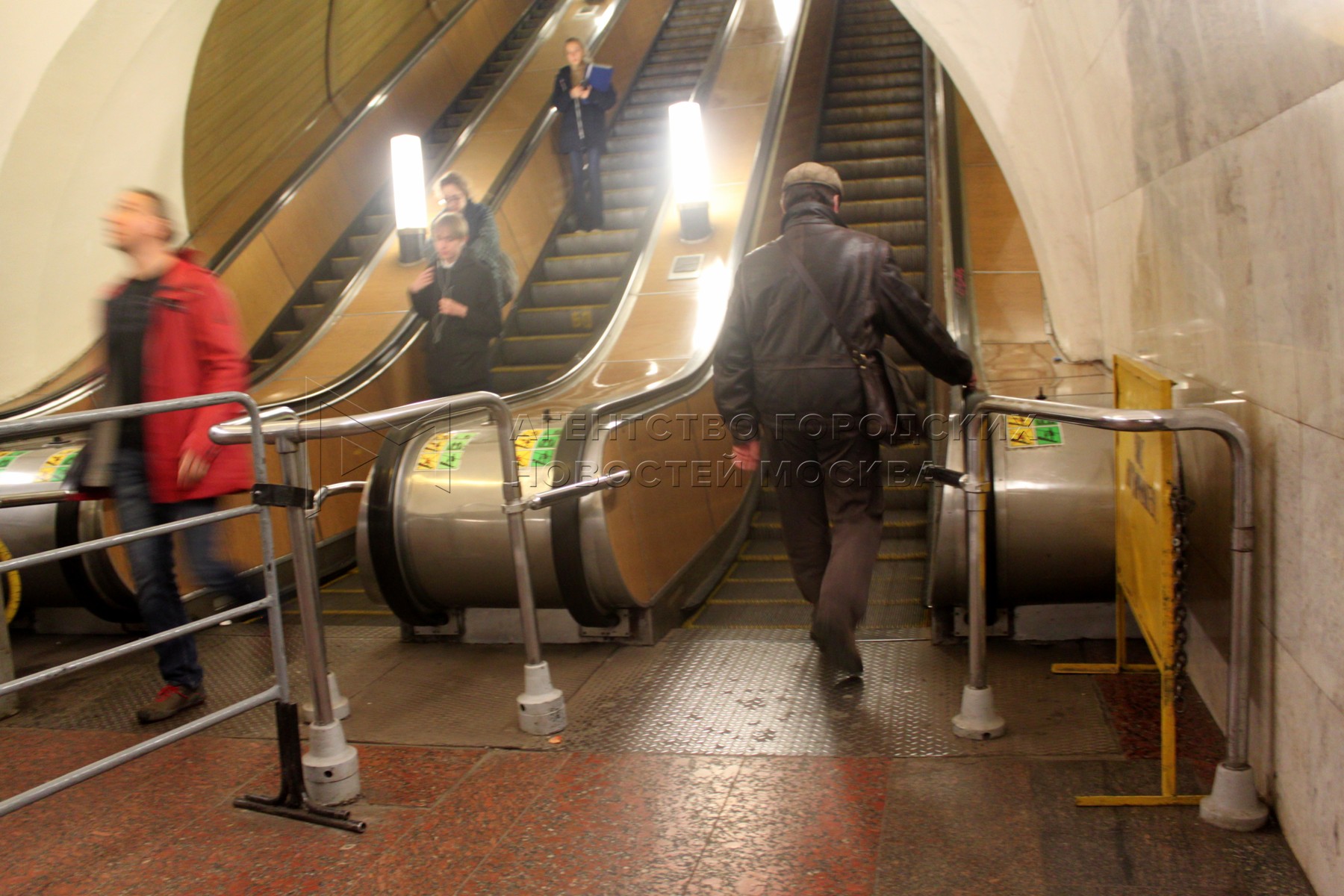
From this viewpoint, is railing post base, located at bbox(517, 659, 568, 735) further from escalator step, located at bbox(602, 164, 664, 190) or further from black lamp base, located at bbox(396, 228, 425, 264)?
escalator step, located at bbox(602, 164, 664, 190)

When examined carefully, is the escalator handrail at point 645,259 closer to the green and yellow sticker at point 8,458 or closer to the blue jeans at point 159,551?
the blue jeans at point 159,551

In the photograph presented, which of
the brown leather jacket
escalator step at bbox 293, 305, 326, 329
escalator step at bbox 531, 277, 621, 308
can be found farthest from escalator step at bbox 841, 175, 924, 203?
the brown leather jacket

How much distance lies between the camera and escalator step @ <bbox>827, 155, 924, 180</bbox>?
9477mm

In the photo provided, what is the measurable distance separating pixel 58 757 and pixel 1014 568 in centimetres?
322

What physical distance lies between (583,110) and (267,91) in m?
2.84

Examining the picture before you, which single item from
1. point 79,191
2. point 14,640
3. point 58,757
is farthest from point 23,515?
point 79,191

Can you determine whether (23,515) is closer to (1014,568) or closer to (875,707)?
(875,707)

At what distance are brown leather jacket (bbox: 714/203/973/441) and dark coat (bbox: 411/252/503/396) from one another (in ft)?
6.91

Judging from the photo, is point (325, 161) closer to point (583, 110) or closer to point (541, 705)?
point (583, 110)

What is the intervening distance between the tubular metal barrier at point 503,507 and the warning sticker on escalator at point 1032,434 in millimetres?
1435

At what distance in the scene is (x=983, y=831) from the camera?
256cm

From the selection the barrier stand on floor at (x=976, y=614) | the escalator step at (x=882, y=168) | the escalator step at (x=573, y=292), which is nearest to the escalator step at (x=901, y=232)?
the escalator step at (x=882, y=168)

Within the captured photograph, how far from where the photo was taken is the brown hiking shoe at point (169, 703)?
12.1 ft

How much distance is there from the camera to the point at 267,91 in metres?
9.27
